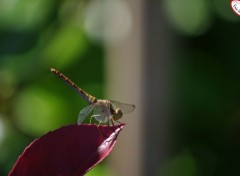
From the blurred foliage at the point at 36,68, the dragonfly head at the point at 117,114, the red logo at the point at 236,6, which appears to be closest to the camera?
the red logo at the point at 236,6

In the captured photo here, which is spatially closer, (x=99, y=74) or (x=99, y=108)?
(x=99, y=108)

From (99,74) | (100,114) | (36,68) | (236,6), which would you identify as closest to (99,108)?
(100,114)

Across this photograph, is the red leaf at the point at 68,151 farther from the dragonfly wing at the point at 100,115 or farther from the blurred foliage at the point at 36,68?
the blurred foliage at the point at 36,68

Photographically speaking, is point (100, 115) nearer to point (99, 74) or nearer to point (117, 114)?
point (117, 114)

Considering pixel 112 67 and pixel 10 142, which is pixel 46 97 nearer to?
pixel 10 142

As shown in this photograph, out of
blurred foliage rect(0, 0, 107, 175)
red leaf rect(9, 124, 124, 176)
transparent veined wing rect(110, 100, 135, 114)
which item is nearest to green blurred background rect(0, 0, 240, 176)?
blurred foliage rect(0, 0, 107, 175)

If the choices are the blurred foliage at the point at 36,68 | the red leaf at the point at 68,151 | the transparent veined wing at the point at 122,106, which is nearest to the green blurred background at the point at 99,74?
the blurred foliage at the point at 36,68

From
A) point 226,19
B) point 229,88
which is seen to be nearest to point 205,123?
point 229,88
